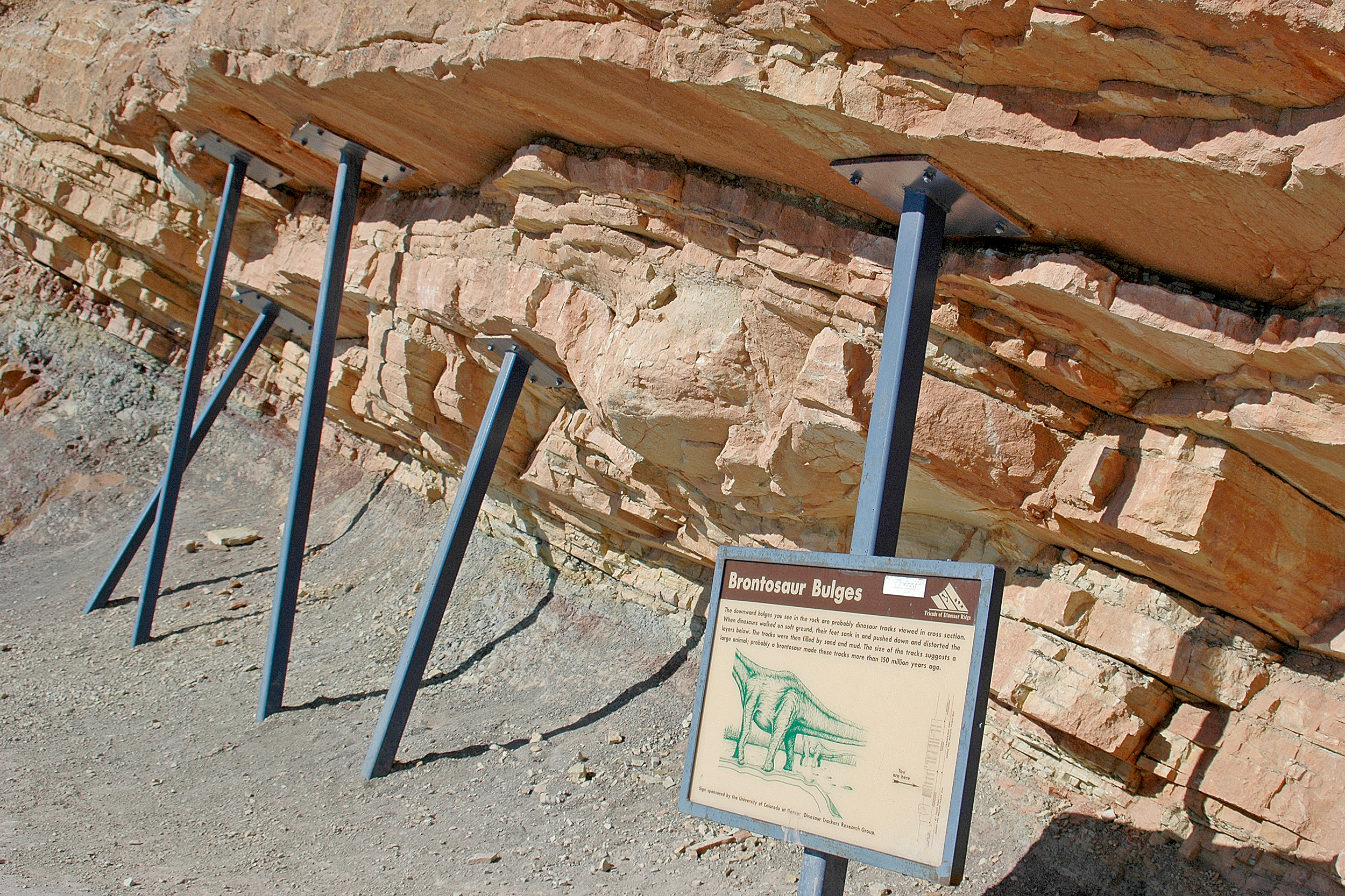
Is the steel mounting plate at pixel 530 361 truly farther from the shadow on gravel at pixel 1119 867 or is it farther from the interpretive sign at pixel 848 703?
the shadow on gravel at pixel 1119 867

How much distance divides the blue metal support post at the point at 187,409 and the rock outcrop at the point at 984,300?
113 centimetres

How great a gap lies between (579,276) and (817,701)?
15.0ft

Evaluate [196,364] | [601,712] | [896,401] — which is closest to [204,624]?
[196,364]

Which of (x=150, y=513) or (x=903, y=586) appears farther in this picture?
(x=150, y=513)

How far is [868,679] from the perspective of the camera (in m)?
3.35

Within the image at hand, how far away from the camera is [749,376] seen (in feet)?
20.2

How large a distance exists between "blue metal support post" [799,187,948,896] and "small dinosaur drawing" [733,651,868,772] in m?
0.58

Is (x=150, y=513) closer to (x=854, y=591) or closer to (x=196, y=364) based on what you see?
(x=196, y=364)

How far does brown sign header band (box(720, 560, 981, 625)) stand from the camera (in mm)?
3213

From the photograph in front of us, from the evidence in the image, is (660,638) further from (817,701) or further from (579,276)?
(817,701)

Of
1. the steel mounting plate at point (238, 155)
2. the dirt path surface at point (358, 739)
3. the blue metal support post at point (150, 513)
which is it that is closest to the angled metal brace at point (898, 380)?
the dirt path surface at point (358, 739)

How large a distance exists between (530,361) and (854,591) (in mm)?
4963

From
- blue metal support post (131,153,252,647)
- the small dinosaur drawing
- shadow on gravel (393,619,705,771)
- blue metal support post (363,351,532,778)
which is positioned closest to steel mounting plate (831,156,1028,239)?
the small dinosaur drawing

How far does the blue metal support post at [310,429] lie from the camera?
8.19m
